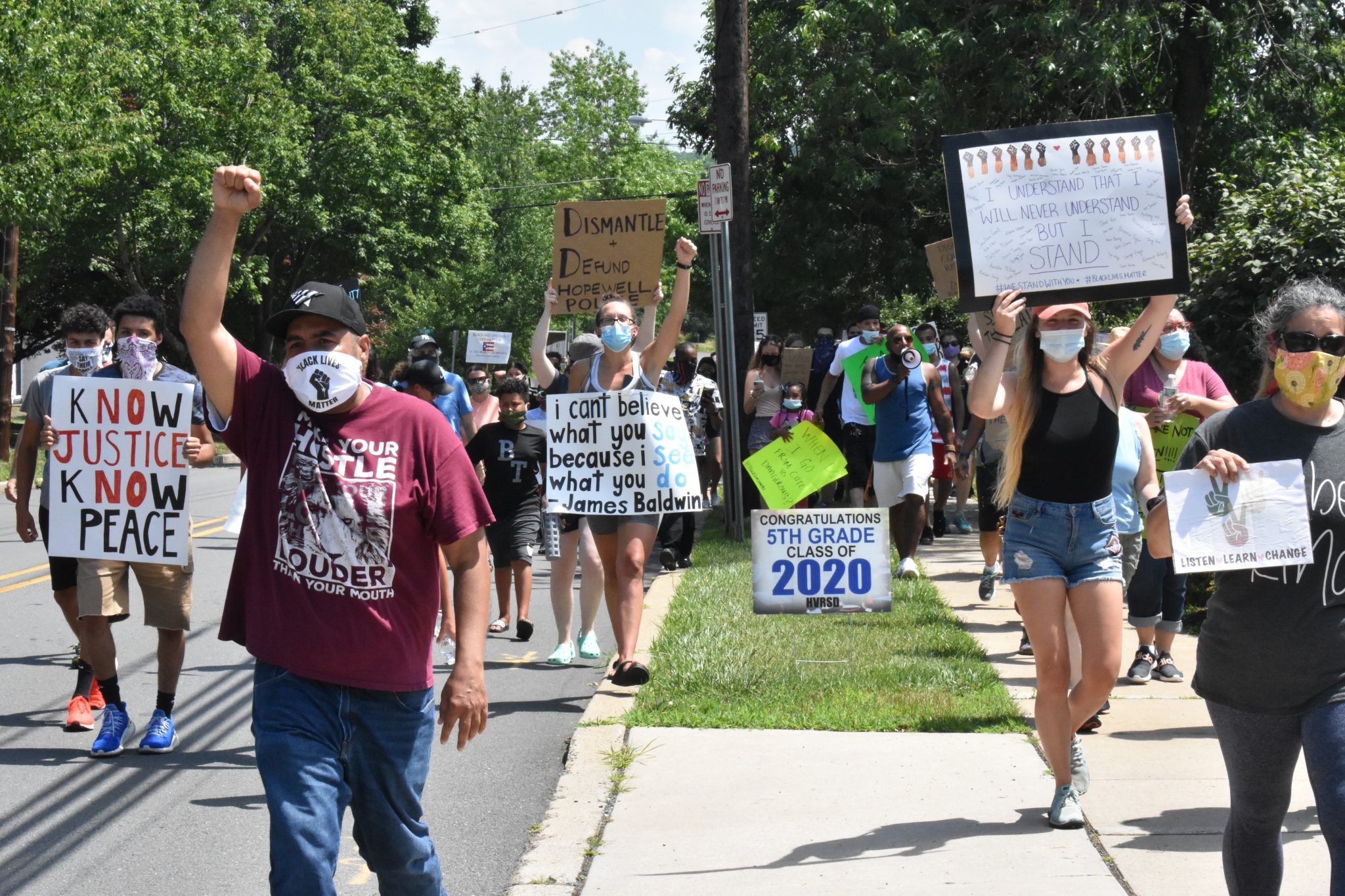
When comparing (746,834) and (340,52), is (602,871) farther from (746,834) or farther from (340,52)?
(340,52)

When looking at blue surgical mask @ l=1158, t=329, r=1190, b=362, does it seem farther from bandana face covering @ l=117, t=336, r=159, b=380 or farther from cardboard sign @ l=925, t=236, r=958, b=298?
bandana face covering @ l=117, t=336, r=159, b=380

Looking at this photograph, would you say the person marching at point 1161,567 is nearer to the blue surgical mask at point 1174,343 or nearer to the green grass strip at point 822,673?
the blue surgical mask at point 1174,343

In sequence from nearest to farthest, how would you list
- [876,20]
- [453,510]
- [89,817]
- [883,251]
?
[453,510] < [89,817] < [876,20] < [883,251]

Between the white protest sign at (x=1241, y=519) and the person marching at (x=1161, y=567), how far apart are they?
11.7 feet

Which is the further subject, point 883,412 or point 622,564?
point 883,412

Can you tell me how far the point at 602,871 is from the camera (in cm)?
479

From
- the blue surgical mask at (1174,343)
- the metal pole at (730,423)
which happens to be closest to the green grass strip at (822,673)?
the blue surgical mask at (1174,343)

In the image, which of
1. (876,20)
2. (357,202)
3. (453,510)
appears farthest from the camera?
(357,202)

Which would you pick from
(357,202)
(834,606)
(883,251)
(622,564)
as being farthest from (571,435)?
(357,202)

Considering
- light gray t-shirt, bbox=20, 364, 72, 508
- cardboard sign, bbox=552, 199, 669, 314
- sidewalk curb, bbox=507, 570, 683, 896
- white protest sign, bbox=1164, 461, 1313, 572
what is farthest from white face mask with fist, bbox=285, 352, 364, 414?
cardboard sign, bbox=552, 199, 669, 314

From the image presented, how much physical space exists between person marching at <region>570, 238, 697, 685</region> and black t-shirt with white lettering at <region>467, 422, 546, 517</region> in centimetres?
139

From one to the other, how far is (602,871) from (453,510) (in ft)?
5.58

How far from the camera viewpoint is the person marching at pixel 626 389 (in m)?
7.08

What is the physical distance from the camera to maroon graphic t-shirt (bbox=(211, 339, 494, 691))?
11.6 feet
